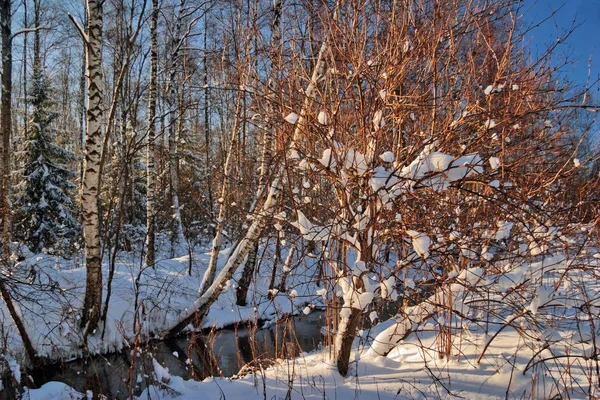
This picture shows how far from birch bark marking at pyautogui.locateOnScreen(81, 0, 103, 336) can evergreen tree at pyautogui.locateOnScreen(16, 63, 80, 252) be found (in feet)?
20.7

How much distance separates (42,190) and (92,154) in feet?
23.6

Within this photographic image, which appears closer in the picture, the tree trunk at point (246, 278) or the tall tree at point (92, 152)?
the tall tree at point (92, 152)

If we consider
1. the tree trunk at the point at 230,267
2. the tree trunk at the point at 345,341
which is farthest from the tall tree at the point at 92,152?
the tree trunk at the point at 345,341

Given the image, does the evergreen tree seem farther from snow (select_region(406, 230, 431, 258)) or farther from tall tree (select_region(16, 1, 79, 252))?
snow (select_region(406, 230, 431, 258))

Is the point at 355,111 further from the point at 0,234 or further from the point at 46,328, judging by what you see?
the point at 0,234

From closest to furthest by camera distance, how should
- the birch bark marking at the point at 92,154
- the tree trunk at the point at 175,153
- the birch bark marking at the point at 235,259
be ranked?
the birch bark marking at the point at 235,259, the birch bark marking at the point at 92,154, the tree trunk at the point at 175,153

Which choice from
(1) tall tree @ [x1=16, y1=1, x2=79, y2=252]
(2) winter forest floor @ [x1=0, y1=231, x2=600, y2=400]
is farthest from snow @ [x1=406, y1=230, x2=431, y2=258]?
(1) tall tree @ [x1=16, y1=1, x2=79, y2=252]

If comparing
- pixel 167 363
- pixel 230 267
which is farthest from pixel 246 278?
pixel 167 363

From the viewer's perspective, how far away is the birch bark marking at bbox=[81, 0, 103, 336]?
544 cm

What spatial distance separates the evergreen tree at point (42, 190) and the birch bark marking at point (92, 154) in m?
6.30

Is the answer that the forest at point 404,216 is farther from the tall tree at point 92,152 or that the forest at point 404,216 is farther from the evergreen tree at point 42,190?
the evergreen tree at point 42,190

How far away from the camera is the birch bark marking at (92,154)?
5438mm

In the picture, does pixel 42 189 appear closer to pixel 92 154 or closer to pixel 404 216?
pixel 92 154

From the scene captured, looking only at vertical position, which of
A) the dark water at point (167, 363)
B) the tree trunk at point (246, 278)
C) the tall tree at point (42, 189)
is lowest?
the dark water at point (167, 363)
